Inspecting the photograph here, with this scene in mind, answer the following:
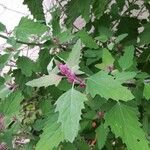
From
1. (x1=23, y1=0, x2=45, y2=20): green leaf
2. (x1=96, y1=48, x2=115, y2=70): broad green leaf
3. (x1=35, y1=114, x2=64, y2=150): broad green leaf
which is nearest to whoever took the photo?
(x1=35, y1=114, x2=64, y2=150): broad green leaf

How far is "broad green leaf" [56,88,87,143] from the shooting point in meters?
0.80

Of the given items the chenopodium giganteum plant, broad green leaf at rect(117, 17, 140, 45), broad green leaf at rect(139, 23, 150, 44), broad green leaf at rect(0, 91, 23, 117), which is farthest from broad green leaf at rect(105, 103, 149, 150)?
broad green leaf at rect(117, 17, 140, 45)

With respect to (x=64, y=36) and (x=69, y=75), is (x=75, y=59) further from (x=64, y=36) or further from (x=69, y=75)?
(x=64, y=36)

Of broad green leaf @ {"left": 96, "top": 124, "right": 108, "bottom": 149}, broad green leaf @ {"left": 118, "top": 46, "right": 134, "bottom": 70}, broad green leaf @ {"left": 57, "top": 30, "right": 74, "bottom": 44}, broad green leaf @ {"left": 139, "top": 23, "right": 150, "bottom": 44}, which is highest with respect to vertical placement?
broad green leaf @ {"left": 57, "top": 30, "right": 74, "bottom": 44}

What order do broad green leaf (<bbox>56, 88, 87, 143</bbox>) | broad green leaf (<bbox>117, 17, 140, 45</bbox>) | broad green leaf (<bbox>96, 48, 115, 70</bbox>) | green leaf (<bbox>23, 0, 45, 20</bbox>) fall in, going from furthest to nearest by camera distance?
broad green leaf (<bbox>117, 17, 140, 45</bbox>)
green leaf (<bbox>23, 0, 45, 20</bbox>)
broad green leaf (<bbox>96, 48, 115, 70</bbox>)
broad green leaf (<bbox>56, 88, 87, 143</bbox>)

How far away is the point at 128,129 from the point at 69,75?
19 cm

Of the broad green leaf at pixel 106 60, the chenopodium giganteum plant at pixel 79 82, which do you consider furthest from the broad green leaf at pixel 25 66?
the broad green leaf at pixel 106 60

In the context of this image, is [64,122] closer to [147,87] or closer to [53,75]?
[53,75]

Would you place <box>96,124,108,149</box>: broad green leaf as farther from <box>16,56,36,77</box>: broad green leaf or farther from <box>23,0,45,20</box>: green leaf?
<box>23,0,45,20</box>: green leaf

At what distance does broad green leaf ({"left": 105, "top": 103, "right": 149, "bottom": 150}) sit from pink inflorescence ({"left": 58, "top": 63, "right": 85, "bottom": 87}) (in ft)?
0.39

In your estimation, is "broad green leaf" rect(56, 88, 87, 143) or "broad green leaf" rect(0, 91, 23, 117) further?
"broad green leaf" rect(0, 91, 23, 117)

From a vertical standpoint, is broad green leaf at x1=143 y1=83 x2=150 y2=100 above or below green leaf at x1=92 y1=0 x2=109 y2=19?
below

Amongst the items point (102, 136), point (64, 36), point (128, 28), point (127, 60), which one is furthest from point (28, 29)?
point (128, 28)

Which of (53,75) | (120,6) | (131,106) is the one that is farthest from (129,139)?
(120,6)
